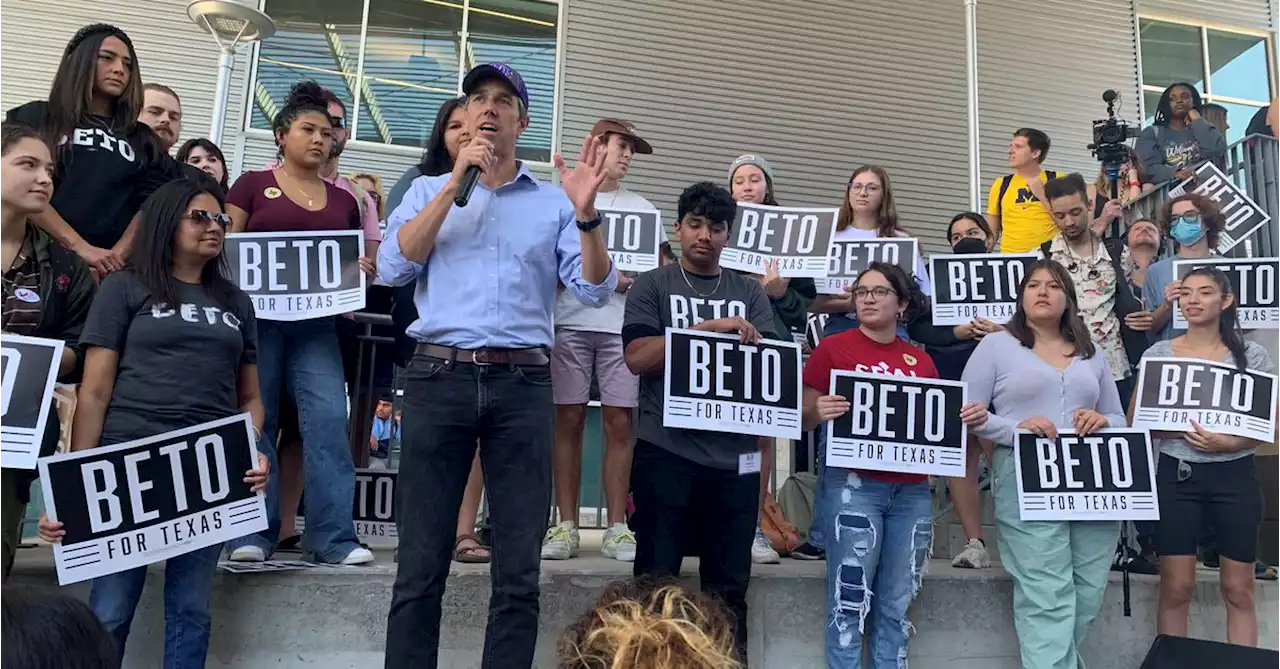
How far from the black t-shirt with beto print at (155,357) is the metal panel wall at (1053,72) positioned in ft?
33.8

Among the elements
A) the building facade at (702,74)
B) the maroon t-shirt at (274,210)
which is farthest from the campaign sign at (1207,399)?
the building facade at (702,74)

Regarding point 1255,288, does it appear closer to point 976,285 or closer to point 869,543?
point 976,285

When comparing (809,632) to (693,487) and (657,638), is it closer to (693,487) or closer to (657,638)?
(693,487)

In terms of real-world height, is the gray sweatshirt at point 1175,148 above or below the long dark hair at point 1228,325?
above

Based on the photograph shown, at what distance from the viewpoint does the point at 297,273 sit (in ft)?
13.6

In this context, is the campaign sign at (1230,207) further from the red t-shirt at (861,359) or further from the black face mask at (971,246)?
the red t-shirt at (861,359)

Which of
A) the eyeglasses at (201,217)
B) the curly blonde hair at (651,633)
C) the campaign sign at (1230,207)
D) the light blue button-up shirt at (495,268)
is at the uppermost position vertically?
the campaign sign at (1230,207)

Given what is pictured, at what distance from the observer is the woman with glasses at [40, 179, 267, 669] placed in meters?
3.30

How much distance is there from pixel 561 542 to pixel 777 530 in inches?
50.6

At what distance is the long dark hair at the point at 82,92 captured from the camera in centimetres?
387

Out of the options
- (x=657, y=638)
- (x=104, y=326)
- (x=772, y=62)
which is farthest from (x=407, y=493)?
(x=772, y=62)

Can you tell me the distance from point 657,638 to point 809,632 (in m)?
3.02

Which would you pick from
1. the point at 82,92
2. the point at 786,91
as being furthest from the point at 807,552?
the point at 786,91

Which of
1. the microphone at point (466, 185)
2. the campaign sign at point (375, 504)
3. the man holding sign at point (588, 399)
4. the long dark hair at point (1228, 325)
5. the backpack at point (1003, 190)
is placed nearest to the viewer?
the microphone at point (466, 185)
